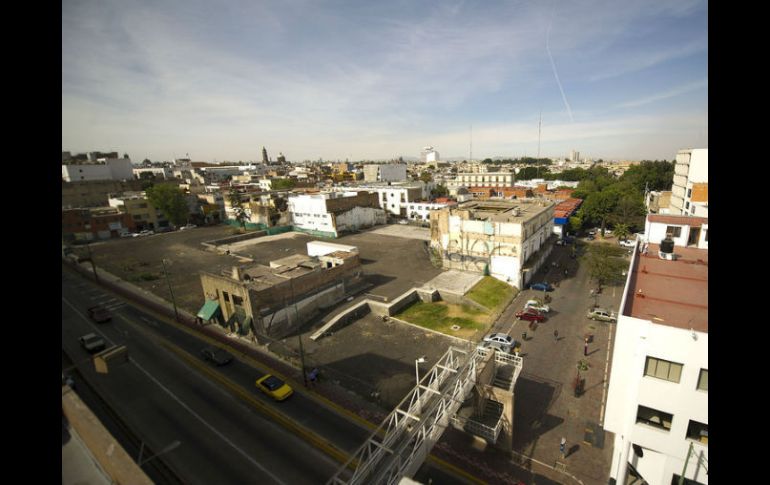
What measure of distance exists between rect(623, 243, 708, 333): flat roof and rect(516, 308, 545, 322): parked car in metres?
10.4

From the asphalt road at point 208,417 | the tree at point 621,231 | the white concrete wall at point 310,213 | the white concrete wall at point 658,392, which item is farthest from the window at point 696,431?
the white concrete wall at point 310,213

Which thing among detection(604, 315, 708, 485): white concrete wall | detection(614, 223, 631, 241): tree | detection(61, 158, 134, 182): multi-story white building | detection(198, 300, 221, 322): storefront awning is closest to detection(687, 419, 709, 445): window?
detection(604, 315, 708, 485): white concrete wall

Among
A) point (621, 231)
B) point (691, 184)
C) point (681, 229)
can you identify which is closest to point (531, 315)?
point (681, 229)

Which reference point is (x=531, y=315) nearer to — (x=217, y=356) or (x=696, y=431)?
(x=696, y=431)

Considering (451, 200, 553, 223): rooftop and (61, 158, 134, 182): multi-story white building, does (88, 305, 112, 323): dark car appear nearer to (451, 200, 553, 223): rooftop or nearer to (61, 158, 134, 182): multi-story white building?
(451, 200, 553, 223): rooftop

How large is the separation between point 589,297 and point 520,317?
10026 mm

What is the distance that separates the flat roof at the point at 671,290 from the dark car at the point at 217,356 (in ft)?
88.2

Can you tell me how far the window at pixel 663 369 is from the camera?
47.5ft

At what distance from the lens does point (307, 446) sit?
19391mm

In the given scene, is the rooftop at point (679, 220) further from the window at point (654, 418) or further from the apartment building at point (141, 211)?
the apartment building at point (141, 211)

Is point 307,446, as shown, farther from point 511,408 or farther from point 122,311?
point 122,311

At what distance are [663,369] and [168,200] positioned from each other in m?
92.1
